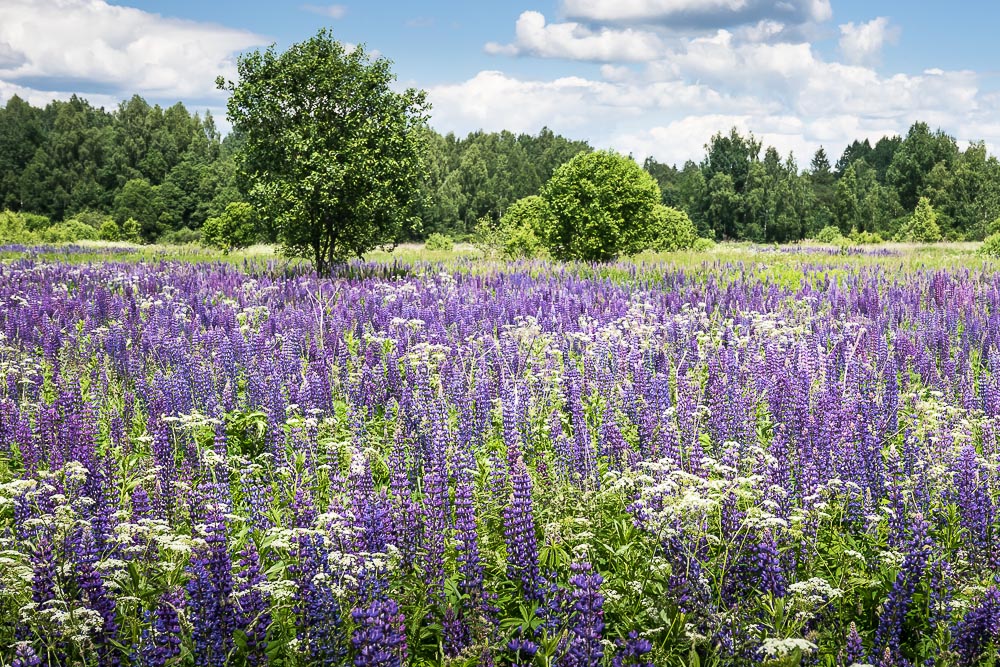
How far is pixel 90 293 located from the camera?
47.6 ft

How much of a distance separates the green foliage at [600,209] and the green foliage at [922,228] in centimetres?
5073

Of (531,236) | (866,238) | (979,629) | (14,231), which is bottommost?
(979,629)

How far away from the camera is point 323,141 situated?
17.9m

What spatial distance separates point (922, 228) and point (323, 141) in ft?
224

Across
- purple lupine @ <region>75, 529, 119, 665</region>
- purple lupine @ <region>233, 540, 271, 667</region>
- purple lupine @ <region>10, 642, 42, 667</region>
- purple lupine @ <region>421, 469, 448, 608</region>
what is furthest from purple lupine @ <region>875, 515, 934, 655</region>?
purple lupine @ <region>10, 642, 42, 667</region>

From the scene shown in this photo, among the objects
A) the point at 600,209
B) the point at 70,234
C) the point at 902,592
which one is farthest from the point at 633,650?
the point at 70,234

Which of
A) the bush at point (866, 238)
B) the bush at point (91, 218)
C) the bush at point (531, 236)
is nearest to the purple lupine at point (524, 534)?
the bush at point (531, 236)

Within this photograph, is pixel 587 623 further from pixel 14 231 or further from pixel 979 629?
pixel 14 231

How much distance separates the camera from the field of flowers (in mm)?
3109

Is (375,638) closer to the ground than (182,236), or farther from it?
closer to the ground

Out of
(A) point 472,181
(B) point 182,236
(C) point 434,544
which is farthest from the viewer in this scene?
(A) point 472,181

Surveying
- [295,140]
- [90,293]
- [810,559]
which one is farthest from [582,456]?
[295,140]

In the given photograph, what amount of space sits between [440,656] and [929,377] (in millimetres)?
6432

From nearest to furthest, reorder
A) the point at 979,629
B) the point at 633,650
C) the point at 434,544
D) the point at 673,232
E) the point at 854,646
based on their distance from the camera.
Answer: the point at 633,650
the point at 854,646
the point at 979,629
the point at 434,544
the point at 673,232
